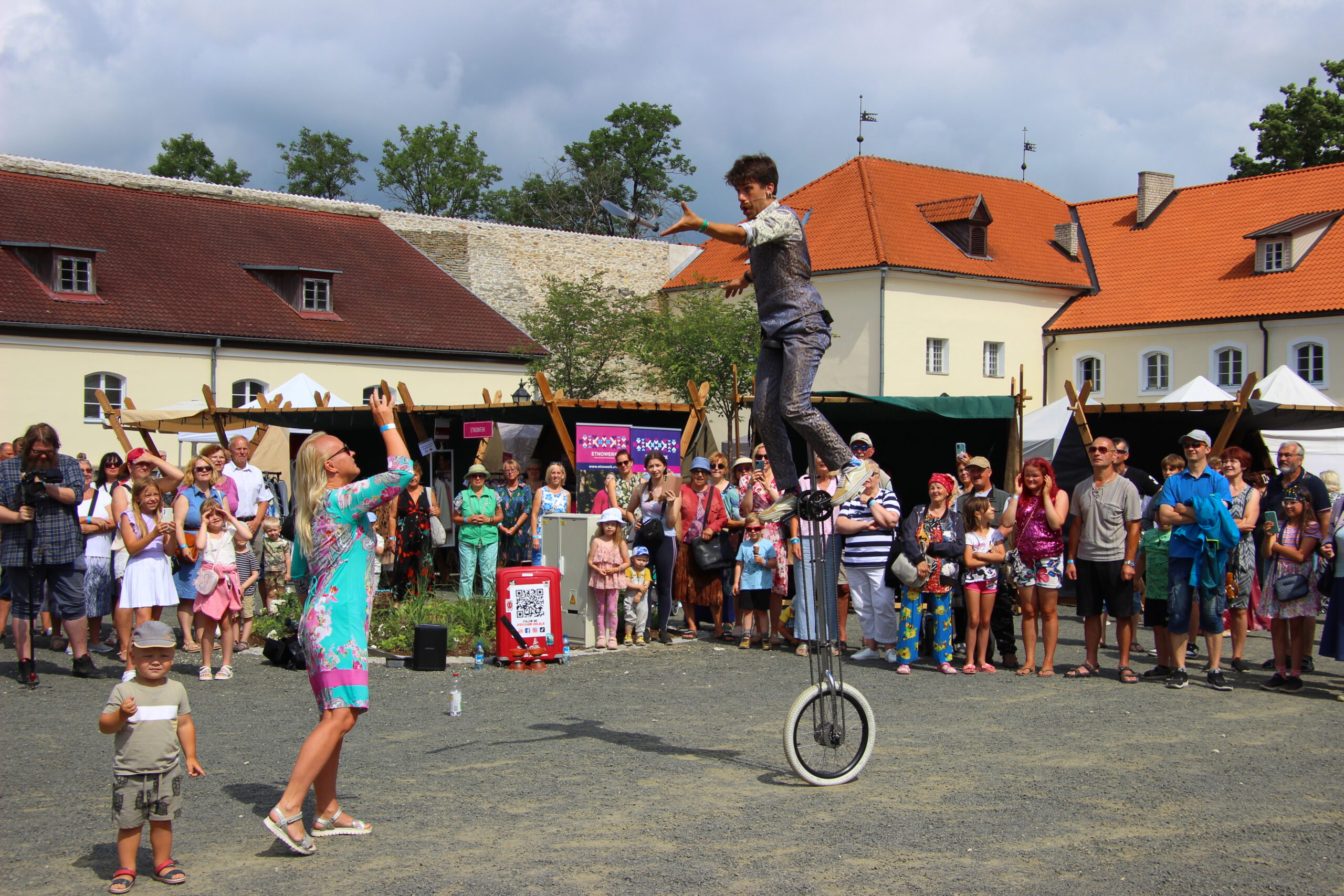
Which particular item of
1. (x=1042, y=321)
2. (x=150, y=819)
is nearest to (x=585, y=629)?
(x=150, y=819)

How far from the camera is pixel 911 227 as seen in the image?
117 feet

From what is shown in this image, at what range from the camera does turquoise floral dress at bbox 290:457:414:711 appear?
4.76 metres

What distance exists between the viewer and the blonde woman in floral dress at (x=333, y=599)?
465cm

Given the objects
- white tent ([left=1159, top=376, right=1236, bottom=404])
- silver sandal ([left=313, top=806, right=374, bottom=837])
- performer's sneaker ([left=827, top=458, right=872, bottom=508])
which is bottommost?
silver sandal ([left=313, top=806, right=374, bottom=837])

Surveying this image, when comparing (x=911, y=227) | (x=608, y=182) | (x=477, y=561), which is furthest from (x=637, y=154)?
(x=477, y=561)

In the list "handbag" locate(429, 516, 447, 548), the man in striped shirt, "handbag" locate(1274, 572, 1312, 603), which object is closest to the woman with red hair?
the man in striped shirt

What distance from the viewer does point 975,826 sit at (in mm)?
5059

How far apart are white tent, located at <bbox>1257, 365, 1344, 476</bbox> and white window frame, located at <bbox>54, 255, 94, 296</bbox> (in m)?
26.1

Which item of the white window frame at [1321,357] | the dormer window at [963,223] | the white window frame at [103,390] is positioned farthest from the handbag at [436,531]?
the dormer window at [963,223]

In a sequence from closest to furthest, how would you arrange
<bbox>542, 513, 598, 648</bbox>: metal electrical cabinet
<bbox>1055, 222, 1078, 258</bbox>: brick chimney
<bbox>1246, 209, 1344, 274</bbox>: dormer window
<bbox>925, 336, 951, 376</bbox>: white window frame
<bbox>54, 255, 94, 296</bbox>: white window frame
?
<bbox>542, 513, 598, 648</bbox>: metal electrical cabinet, <bbox>54, 255, 94, 296</bbox>: white window frame, <bbox>1246, 209, 1344, 274</bbox>: dormer window, <bbox>925, 336, 951, 376</bbox>: white window frame, <bbox>1055, 222, 1078, 258</bbox>: brick chimney

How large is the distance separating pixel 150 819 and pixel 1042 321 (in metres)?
35.9

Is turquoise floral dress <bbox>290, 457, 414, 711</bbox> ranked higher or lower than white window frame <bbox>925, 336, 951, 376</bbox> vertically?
lower

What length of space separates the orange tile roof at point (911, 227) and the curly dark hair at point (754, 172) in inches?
1091

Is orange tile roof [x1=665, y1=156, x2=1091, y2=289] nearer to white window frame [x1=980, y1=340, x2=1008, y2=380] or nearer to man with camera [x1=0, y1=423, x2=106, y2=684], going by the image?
white window frame [x1=980, y1=340, x2=1008, y2=380]
